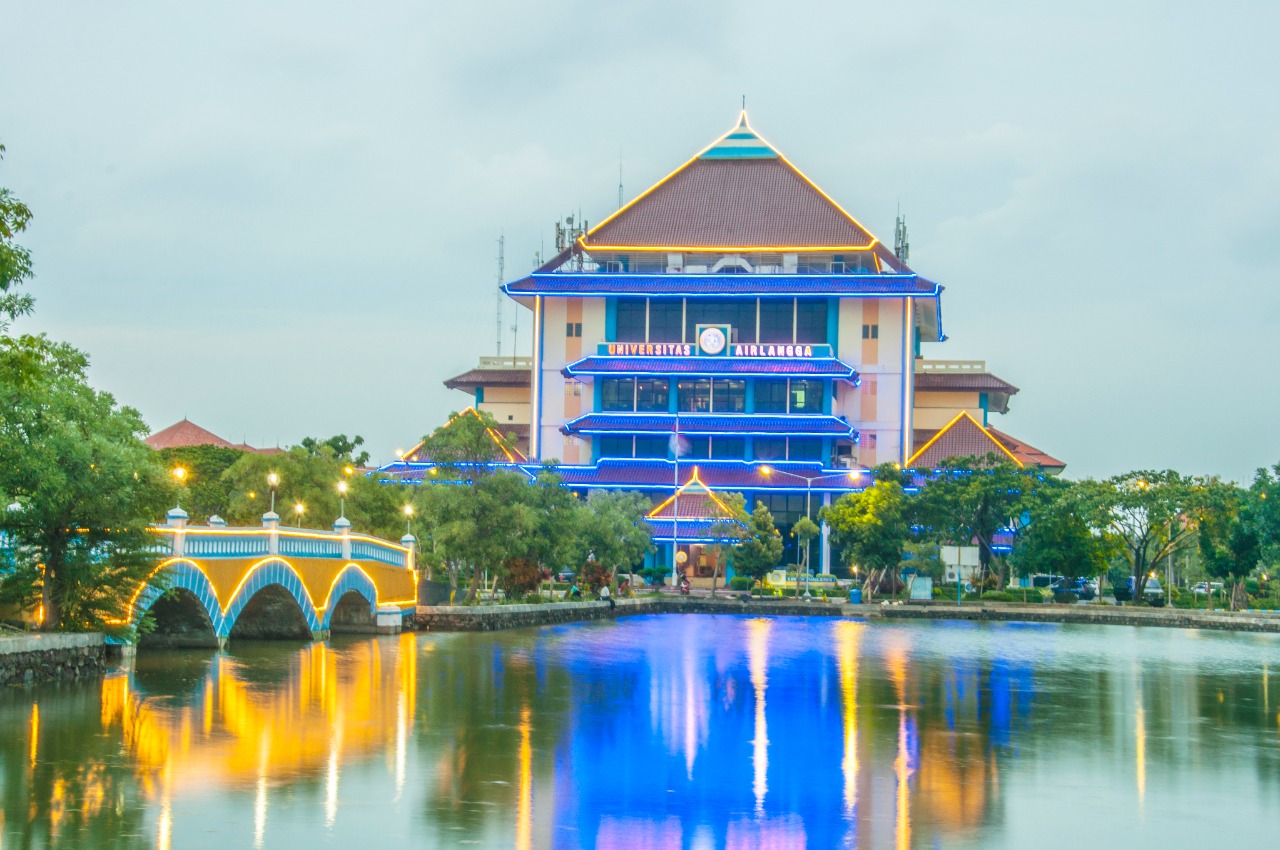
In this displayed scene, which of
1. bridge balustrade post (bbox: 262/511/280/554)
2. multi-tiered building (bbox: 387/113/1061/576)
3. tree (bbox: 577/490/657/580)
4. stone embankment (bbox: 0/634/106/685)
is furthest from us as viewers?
multi-tiered building (bbox: 387/113/1061/576)

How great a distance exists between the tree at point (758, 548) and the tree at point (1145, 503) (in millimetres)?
15483

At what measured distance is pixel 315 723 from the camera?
94.0 ft

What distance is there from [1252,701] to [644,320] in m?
62.8

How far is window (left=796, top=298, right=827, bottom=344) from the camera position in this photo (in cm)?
9694

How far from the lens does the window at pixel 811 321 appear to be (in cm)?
9694

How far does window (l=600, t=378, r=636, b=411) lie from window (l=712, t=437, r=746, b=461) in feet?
19.0

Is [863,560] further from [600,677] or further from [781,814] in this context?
[781,814]

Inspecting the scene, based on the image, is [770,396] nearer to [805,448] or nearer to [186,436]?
[805,448]

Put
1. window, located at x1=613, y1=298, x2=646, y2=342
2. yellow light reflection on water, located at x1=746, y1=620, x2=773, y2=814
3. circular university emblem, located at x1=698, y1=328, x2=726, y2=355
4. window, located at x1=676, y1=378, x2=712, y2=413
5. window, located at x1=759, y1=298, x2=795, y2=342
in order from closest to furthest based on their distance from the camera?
yellow light reflection on water, located at x1=746, y1=620, x2=773, y2=814 → circular university emblem, located at x1=698, y1=328, x2=726, y2=355 → window, located at x1=676, y1=378, x2=712, y2=413 → window, located at x1=759, y1=298, x2=795, y2=342 → window, located at x1=613, y1=298, x2=646, y2=342

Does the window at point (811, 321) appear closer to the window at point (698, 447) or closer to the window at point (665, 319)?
the window at point (665, 319)

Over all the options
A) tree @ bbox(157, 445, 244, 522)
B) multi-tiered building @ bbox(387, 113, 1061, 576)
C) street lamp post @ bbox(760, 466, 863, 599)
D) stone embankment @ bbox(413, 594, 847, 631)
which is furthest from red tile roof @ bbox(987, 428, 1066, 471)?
tree @ bbox(157, 445, 244, 522)

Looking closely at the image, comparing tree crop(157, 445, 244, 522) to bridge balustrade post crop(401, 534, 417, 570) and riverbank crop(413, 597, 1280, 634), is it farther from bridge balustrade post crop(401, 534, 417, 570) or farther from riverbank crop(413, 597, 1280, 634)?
riverbank crop(413, 597, 1280, 634)

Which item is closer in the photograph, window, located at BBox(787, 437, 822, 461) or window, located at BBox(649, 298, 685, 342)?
window, located at BBox(787, 437, 822, 461)

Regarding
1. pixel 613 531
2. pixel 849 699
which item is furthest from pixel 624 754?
pixel 613 531
